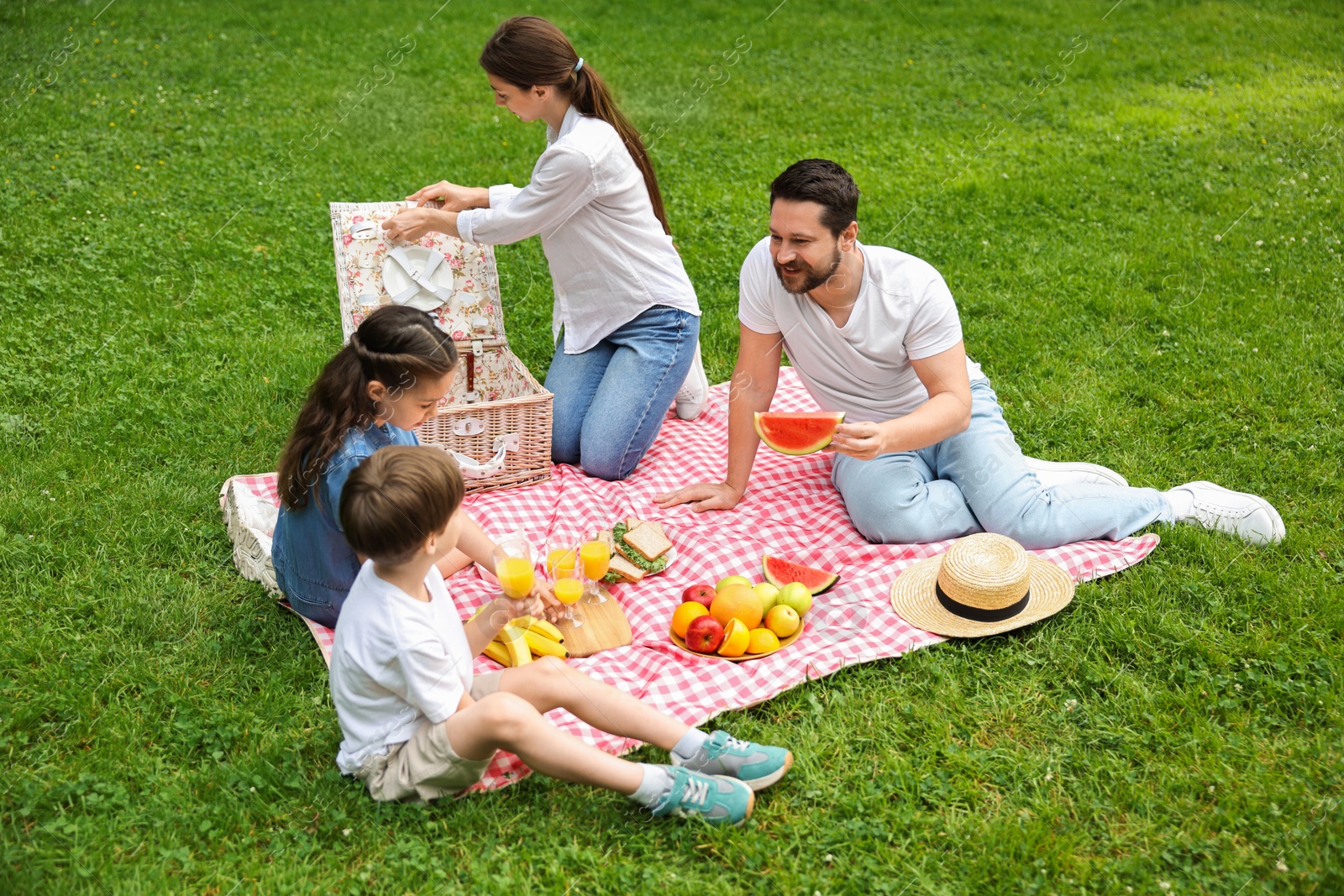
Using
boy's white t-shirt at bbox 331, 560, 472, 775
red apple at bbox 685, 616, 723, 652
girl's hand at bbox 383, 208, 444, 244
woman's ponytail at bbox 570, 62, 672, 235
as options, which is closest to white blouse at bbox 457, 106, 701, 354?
woman's ponytail at bbox 570, 62, 672, 235

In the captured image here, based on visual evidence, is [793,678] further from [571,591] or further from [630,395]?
[630,395]

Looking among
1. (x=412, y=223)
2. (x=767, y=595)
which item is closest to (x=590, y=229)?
(x=412, y=223)

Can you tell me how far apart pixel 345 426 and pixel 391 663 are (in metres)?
0.88

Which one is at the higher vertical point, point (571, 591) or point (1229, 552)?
point (571, 591)

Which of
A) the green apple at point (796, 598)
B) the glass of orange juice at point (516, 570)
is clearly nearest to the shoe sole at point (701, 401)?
the green apple at point (796, 598)

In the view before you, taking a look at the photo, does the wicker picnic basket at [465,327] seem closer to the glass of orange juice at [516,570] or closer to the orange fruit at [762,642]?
the glass of orange juice at [516,570]

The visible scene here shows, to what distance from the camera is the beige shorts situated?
9.47ft

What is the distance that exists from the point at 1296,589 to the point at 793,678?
1.87 metres

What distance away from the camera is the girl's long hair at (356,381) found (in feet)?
11.0

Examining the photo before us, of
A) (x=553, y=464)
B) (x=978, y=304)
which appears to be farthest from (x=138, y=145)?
(x=978, y=304)

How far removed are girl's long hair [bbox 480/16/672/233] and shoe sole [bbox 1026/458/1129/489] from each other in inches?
90.2

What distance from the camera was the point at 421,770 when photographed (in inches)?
115

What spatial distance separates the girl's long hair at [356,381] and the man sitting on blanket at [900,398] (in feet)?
4.49

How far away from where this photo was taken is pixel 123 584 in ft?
12.9
